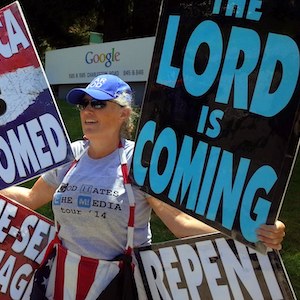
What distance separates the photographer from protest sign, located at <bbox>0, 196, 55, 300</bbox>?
101 inches

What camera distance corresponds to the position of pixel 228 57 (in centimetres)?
171

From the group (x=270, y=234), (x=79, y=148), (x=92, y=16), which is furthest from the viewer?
(x=92, y=16)

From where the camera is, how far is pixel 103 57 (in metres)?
12.5

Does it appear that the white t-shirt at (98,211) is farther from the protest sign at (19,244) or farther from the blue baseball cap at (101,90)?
the protest sign at (19,244)

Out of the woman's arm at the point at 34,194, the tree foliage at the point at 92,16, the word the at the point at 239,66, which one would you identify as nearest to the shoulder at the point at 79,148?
the woman's arm at the point at 34,194

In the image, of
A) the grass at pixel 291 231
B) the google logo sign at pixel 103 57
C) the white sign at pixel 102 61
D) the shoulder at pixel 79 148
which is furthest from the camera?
the google logo sign at pixel 103 57

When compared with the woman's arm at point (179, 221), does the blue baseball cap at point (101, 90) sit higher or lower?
higher

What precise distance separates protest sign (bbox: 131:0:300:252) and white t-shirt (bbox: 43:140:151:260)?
6.2 inches

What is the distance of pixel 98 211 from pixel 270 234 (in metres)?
0.68

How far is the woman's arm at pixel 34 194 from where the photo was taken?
2.45 metres

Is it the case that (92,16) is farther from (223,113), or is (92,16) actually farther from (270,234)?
(270,234)

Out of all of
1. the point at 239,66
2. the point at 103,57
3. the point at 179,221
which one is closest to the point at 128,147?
the point at 179,221

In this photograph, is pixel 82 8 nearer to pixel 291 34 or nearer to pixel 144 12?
pixel 144 12

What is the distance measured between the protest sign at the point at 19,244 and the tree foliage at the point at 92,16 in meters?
17.1
